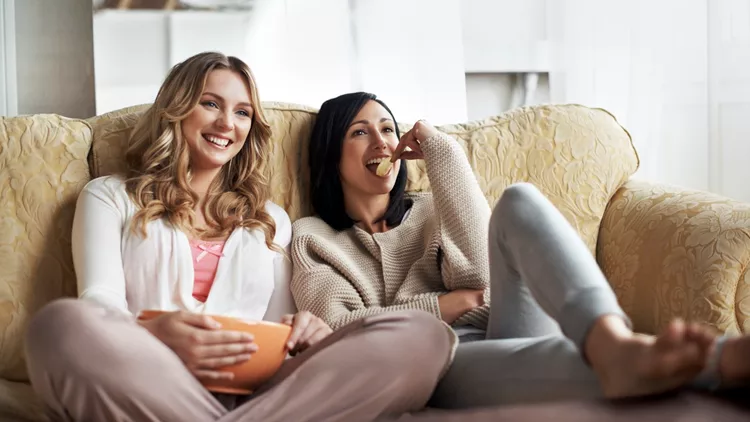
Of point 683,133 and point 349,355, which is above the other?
point 683,133

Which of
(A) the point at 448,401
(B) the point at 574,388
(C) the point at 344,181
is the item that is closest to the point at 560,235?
(B) the point at 574,388

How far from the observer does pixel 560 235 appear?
0.99 metres

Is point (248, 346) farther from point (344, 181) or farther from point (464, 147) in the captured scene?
point (464, 147)

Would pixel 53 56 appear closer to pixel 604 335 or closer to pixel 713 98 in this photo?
pixel 604 335

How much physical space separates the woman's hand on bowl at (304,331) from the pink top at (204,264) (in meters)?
0.30

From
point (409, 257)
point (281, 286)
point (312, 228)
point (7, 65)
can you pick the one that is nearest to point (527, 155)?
point (409, 257)

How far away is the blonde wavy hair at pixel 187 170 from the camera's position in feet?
5.01

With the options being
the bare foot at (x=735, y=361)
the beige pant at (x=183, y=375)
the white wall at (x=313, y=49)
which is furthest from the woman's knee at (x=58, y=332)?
the white wall at (x=313, y=49)

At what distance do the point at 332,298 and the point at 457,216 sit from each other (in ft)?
0.97

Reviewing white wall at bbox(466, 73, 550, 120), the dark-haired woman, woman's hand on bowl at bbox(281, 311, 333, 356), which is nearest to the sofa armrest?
the dark-haired woman

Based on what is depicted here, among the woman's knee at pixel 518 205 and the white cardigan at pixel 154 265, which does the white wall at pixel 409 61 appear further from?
the woman's knee at pixel 518 205

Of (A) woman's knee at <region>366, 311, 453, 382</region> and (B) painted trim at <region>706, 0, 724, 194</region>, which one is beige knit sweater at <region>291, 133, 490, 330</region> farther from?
(B) painted trim at <region>706, 0, 724, 194</region>

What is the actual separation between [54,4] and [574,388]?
1848mm

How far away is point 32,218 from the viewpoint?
154 cm
